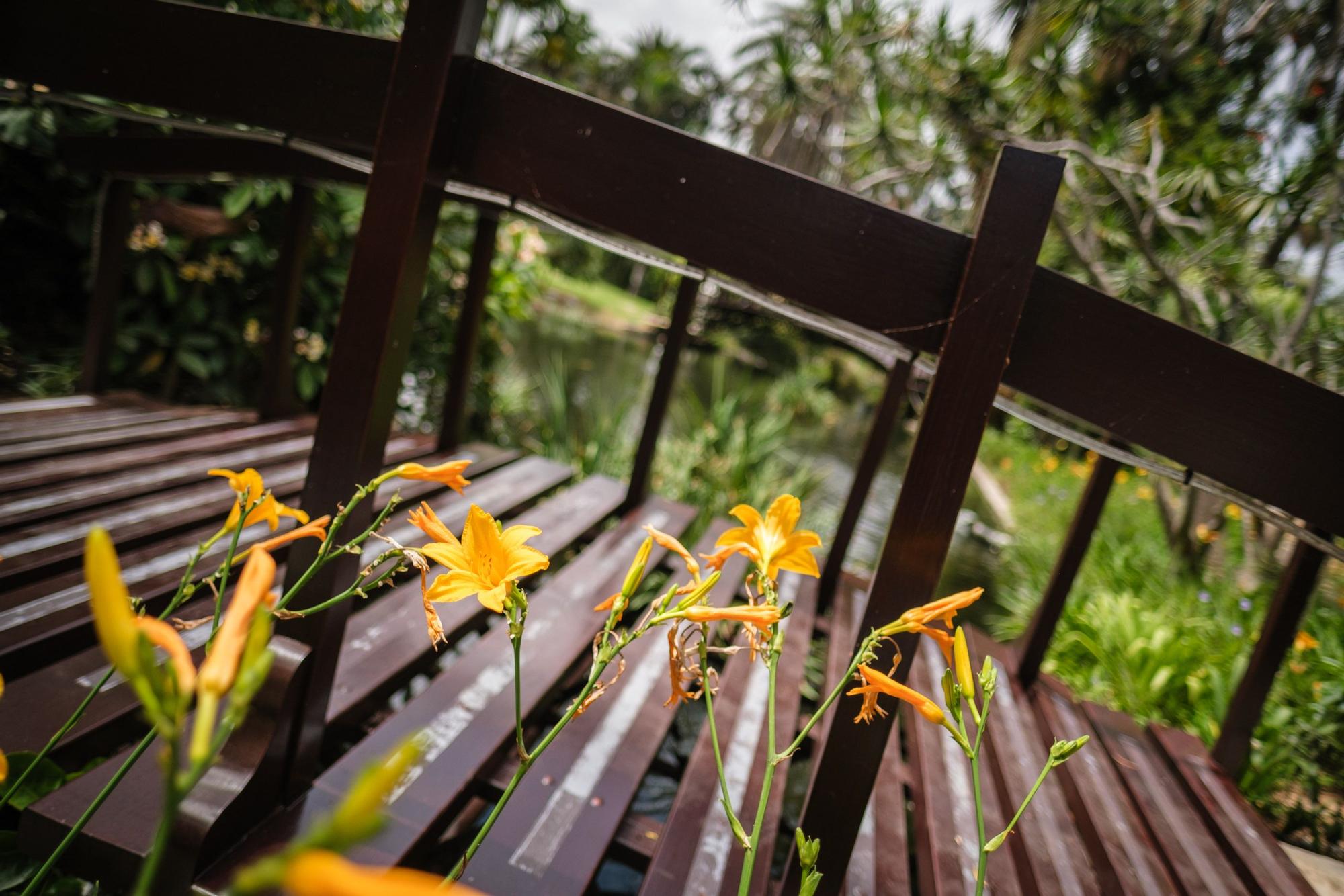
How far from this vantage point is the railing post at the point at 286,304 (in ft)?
8.18

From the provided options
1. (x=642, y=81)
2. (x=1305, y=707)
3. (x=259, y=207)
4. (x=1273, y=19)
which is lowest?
(x=1305, y=707)

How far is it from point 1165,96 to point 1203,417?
269 inches

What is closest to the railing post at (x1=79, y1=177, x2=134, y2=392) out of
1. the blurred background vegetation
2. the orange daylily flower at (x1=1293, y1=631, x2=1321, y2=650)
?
the blurred background vegetation

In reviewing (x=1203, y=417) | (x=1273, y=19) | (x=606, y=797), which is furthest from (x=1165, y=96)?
(x=606, y=797)

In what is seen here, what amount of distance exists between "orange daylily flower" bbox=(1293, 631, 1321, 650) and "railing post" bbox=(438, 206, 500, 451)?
353 centimetres

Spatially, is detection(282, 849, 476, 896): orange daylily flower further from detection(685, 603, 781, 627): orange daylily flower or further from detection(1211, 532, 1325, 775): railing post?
detection(1211, 532, 1325, 775): railing post

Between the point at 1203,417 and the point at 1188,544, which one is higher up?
the point at 1203,417

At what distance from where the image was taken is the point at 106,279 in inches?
104

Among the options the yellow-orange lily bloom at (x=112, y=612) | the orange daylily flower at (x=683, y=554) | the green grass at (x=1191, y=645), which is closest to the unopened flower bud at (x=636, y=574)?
the orange daylily flower at (x=683, y=554)

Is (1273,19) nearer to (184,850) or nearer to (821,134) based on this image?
(821,134)

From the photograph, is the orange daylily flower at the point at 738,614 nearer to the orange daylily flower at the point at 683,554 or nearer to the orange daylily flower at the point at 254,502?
the orange daylily flower at the point at 683,554

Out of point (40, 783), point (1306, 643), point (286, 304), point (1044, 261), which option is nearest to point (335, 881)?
point (40, 783)

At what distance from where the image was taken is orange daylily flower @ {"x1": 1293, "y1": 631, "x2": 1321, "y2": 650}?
280 centimetres

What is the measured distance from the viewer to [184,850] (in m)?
0.81
